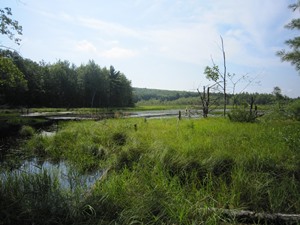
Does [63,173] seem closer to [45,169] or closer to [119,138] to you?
[45,169]

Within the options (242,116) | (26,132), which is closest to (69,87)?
(26,132)

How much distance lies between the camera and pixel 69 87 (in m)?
59.4

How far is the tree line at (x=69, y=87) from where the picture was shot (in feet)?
160

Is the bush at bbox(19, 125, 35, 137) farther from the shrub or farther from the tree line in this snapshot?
the tree line

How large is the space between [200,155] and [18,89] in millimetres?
47144

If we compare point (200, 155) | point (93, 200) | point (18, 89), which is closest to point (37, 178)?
point (93, 200)

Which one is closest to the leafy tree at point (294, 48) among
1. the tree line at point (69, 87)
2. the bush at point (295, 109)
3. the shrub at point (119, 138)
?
the bush at point (295, 109)

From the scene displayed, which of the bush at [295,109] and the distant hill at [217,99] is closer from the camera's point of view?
the bush at [295,109]

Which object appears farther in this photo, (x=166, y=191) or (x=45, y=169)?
(x=45, y=169)

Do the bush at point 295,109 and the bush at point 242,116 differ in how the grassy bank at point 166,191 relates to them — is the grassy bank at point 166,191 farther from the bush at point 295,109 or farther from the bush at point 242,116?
the bush at point 295,109

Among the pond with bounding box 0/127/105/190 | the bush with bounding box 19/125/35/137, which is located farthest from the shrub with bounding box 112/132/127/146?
the bush with bounding box 19/125/35/137

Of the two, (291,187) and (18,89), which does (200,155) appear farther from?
(18,89)

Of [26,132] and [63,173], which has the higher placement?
[63,173]

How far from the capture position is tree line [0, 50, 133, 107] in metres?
48.9
